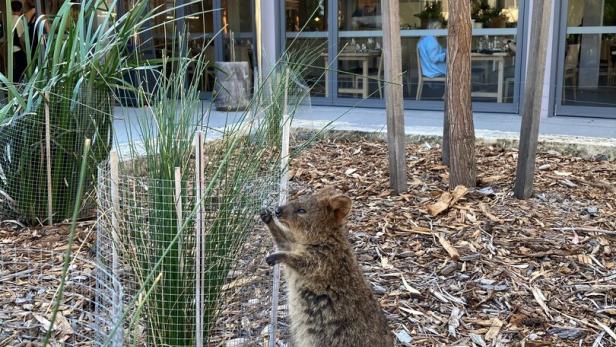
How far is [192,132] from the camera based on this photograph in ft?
8.21

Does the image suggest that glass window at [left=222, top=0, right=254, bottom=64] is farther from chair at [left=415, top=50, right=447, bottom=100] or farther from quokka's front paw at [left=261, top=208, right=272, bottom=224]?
quokka's front paw at [left=261, top=208, right=272, bottom=224]

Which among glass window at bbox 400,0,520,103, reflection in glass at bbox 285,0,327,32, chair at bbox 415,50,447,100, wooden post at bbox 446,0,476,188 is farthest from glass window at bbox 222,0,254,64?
wooden post at bbox 446,0,476,188

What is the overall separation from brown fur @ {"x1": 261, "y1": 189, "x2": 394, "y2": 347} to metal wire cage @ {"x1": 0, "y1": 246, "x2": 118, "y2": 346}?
0.74m

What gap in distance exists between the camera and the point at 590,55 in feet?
29.6

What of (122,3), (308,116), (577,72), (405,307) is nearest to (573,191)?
(405,307)

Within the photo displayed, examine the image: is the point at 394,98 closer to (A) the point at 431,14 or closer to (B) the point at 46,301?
(B) the point at 46,301

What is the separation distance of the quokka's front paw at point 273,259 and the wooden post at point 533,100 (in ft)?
8.52

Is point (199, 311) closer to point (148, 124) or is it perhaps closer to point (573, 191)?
point (148, 124)

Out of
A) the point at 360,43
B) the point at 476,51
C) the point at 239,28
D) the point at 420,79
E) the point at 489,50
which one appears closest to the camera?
the point at 489,50

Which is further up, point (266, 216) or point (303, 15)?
point (303, 15)

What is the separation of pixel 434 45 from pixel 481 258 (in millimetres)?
7072

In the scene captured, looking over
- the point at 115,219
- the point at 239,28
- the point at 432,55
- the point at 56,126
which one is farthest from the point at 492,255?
the point at 239,28

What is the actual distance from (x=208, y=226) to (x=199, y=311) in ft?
1.01

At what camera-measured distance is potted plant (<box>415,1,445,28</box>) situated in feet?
32.8
